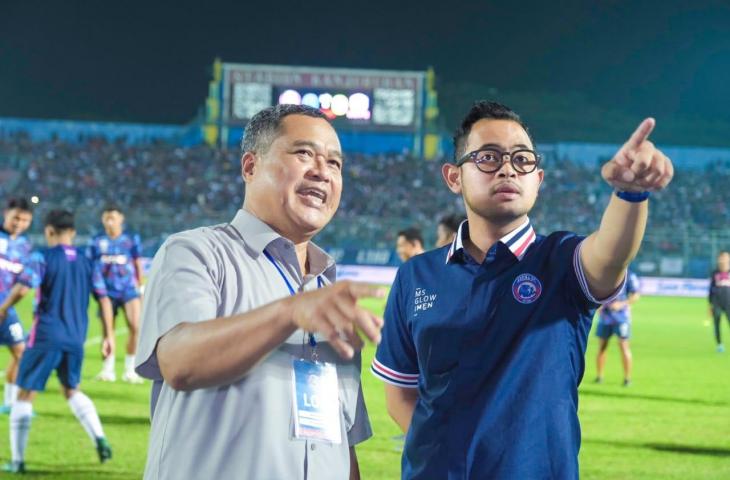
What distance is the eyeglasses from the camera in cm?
362

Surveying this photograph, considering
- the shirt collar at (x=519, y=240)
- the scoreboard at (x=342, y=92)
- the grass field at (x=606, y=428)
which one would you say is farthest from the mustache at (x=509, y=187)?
the scoreboard at (x=342, y=92)

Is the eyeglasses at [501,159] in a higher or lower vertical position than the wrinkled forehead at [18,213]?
higher

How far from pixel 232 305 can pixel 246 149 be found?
2.00ft

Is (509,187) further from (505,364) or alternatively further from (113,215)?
(113,215)

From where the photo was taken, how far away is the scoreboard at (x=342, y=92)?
55969mm

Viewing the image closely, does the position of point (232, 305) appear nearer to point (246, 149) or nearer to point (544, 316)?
point (246, 149)

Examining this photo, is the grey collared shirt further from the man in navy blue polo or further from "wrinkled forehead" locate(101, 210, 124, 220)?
"wrinkled forehead" locate(101, 210, 124, 220)

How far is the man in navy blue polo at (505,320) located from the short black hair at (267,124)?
2.99 ft

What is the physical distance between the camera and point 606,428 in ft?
37.1

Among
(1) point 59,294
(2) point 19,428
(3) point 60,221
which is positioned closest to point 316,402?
(2) point 19,428

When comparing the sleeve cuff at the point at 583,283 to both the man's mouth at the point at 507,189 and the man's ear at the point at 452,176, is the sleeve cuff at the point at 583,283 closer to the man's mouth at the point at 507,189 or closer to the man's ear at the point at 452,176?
the man's mouth at the point at 507,189

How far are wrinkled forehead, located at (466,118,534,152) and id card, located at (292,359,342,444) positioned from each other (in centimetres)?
124

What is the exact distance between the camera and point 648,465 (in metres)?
9.27

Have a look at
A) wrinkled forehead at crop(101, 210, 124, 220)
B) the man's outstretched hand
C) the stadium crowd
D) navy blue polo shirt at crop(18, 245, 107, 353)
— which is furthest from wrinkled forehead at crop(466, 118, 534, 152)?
→ the stadium crowd
